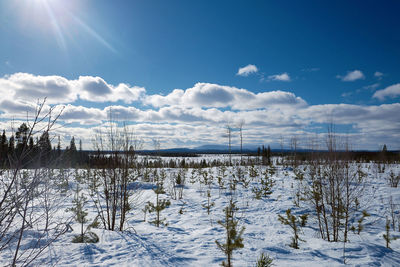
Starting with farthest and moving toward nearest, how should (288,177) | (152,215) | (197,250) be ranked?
(288,177)
(152,215)
(197,250)

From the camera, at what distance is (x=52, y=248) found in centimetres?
356

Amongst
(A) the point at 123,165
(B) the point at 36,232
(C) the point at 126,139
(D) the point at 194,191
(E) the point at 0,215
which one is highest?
(C) the point at 126,139

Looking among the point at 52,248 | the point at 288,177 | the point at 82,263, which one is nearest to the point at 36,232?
the point at 52,248

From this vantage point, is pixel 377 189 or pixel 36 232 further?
pixel 377 189

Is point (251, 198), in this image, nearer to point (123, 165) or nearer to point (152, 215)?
point (152, 215)

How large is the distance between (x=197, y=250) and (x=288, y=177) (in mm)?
10196

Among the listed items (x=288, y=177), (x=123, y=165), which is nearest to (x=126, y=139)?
(x=123, y=165)

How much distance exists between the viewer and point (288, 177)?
12469mm

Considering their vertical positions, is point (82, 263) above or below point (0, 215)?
below

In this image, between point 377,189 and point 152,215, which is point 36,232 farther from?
point 377,189

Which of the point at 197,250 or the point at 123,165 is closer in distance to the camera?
the point at 197,250

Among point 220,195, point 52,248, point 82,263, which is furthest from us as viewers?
point 220,195

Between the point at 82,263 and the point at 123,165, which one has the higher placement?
the point at 123,165

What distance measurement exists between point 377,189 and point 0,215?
1234 cm
